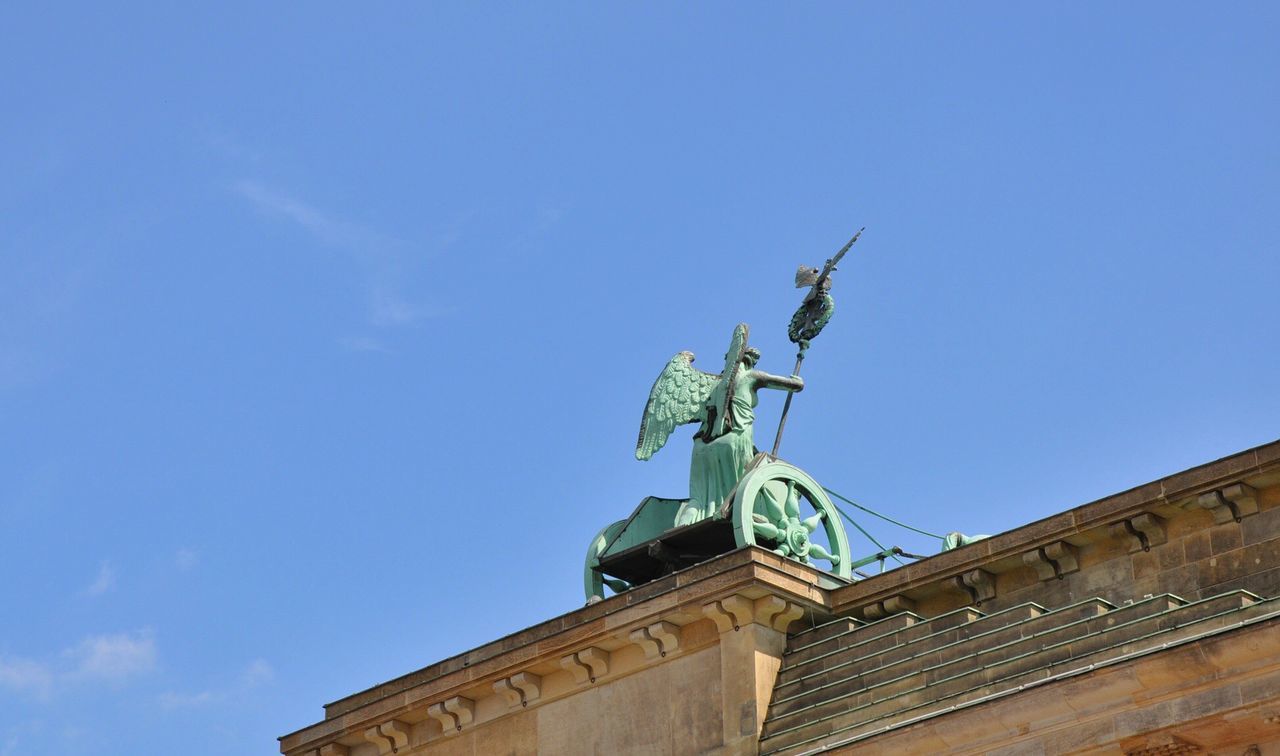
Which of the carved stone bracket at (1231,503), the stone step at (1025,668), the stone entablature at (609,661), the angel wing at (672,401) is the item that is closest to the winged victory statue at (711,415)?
the angel wing at (672,401)

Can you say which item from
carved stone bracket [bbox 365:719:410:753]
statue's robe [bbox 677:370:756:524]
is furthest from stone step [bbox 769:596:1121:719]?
carved stone bracket [bbox 365:719:410:753]

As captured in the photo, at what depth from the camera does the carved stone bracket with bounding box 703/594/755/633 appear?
1459 inches

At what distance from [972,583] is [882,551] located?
182 inches

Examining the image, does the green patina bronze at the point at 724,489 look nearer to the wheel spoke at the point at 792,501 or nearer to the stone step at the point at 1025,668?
the wheel spoke at the point at 792,501

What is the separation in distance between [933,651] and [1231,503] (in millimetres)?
4478

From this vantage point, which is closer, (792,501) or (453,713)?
(453,713)

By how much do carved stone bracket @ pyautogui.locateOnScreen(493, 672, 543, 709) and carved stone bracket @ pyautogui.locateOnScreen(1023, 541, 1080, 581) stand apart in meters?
8.10

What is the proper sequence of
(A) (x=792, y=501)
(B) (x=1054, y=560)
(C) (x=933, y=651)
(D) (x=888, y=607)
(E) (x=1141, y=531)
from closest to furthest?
(C) (x=933, y=651), (E) (x=1141, y=531), (B) (x=1054, y=560), (D) (x=888, y=607), (A) (x=792, y=501)

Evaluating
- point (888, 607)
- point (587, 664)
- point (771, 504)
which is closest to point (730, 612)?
point (888, 607)

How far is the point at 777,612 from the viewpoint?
1469 inches

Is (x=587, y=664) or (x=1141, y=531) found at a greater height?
(x=587, y=664)

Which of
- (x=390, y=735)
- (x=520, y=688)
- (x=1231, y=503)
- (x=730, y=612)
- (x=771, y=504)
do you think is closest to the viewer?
(x=1231, y=503)

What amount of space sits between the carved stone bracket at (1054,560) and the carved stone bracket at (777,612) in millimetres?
3541

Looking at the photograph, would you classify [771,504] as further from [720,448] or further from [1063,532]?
[1063,532]
